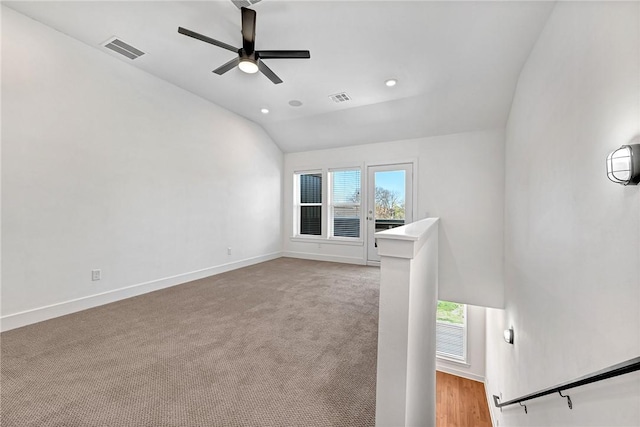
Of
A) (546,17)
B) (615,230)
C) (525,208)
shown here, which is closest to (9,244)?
(615,230)

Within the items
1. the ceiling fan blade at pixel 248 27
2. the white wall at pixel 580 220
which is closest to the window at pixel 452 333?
the white wall at pixel 580 220

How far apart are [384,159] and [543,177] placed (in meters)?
3.28

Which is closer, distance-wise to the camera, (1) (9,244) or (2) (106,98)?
(1) (9,244)

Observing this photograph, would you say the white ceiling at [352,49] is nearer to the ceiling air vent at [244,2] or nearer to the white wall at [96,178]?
the ceiling air vent at [244,2]

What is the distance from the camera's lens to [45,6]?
7.57 feet

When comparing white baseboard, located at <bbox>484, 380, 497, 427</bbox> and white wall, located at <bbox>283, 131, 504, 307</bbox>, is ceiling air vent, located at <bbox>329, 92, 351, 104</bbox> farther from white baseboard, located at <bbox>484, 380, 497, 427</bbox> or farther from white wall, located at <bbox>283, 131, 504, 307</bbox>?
white baseboard, located at <bbox>484, 380, 497, 427</bbox>

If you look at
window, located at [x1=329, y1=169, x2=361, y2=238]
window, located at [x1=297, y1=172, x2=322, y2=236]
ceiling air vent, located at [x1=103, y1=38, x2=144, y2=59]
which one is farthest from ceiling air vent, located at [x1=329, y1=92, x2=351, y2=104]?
ceiling air vent, located at [x1=103, y1=38, x2=144, y2=59]

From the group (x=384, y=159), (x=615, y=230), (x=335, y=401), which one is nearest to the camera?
(x=615, y=230)

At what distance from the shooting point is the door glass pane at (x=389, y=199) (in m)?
5.09

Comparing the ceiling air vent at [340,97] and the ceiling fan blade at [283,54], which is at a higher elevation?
the ceiling air vent at [340,97]

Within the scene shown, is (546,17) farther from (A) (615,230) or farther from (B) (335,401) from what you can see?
(B) (335,401)

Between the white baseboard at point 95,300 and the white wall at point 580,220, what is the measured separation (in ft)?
13.7

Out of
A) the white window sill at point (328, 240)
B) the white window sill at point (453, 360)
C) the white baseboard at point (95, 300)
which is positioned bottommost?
the white window sill at point (453, 360)

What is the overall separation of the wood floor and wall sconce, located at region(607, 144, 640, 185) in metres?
4.67
